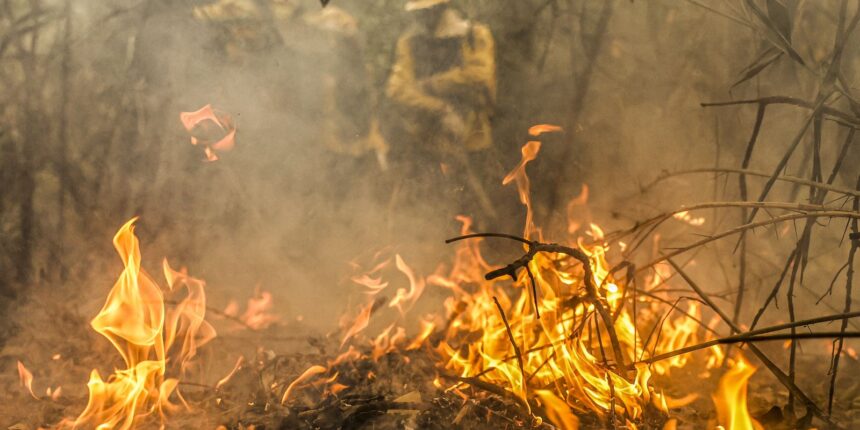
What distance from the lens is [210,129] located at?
3977 mm

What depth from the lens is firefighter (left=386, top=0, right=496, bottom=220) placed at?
13.5 feet

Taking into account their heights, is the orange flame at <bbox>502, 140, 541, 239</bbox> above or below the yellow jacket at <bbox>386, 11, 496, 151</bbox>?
below

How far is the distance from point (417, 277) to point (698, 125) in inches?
85.2

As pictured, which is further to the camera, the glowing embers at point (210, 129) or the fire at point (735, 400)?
the glowing embers at point (210, 129)

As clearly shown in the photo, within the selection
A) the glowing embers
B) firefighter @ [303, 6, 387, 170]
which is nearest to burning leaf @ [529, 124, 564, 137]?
firefighter @ [303, 6, 387, 170]

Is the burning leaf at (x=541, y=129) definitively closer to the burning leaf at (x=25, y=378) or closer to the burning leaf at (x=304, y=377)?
the burning leaf at (x=304, y=377)

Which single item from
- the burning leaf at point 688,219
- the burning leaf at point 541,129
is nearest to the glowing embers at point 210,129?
the burning leaf at point 541,129

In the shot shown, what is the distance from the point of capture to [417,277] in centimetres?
425

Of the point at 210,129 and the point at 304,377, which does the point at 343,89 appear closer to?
the point at 210,129

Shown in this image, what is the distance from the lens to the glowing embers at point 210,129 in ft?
12.9

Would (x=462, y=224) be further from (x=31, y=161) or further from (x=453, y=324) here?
(x=31, y=161)

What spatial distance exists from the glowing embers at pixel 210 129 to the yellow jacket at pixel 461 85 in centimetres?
106

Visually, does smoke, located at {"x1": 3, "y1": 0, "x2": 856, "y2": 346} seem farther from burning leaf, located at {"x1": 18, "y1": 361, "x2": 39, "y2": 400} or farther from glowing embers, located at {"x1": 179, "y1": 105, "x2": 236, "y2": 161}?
burning leaf, located at {"x1": 18, "y1": 361, "x2": 39, "y2": 400}

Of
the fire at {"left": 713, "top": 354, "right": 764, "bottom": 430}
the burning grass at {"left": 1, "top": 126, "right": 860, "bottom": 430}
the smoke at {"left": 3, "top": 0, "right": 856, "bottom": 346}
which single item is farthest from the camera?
the smoke at {"left": 3, "top": 0, "right": 856, "bottom": 346}
